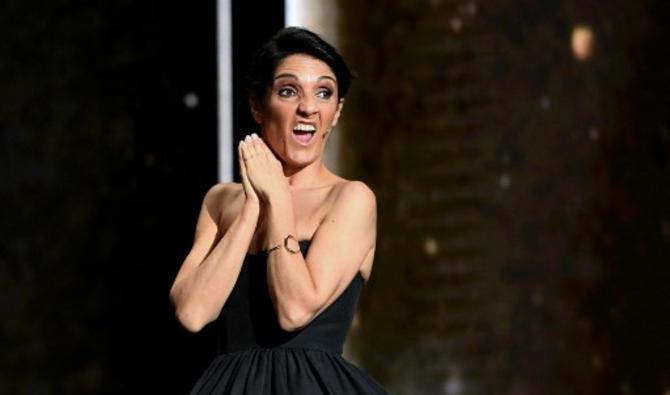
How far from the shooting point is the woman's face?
60.9 inches

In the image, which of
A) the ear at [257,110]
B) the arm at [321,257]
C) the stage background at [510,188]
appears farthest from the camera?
the stage background at [510,188]

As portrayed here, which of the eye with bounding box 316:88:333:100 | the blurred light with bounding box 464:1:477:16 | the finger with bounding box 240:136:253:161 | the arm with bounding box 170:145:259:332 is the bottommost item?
the arm with bounding box 170:145:259:332

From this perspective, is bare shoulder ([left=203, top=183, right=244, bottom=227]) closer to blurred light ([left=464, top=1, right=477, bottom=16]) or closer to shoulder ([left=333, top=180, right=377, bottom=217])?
Result: shoulder ([left=333, top=180, right=377, bottom=217])

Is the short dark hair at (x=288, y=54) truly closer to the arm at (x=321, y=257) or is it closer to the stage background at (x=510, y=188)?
the arm at (x=321, y=257)

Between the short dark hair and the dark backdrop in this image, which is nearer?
the short dark hair

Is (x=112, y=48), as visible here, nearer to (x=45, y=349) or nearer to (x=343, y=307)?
(x=45, y=349)

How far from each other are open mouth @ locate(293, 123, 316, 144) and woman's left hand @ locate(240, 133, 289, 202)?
3 centimetres

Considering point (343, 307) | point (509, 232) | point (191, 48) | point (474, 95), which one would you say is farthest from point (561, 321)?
point (343, 307)

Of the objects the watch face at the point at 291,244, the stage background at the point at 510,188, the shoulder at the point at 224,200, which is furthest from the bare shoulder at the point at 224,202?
the stage background at the point at 510,188

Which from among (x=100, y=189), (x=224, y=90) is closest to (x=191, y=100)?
(x=224, y=90)

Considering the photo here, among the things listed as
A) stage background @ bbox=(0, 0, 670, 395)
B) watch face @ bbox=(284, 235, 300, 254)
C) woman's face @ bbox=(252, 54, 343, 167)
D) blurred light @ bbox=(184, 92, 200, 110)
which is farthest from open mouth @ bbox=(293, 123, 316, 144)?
blurred light @ bbox=(184, 92, 200, 110)

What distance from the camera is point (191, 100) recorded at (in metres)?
2.35

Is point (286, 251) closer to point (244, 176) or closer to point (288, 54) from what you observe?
point (244, 176)

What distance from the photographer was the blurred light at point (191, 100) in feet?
7.68
